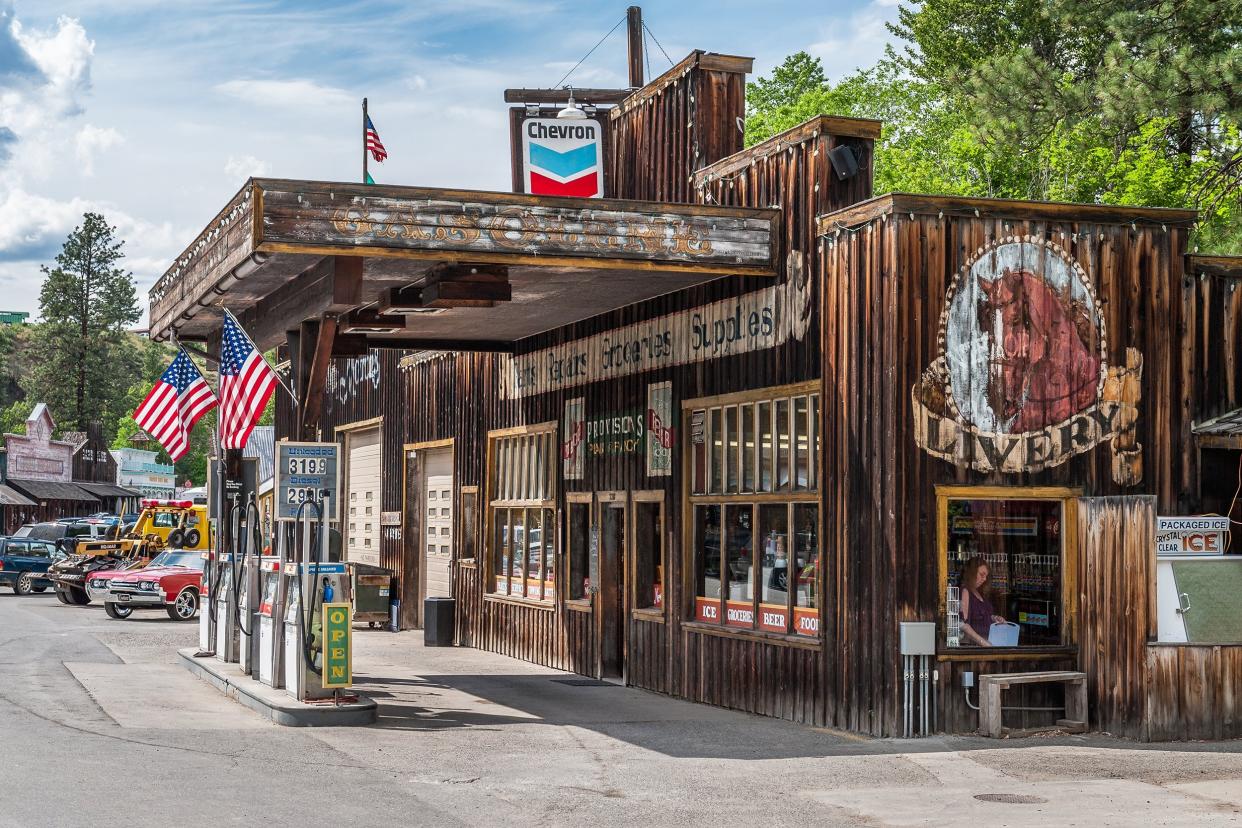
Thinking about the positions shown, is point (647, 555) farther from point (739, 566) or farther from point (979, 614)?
point (979, 614)

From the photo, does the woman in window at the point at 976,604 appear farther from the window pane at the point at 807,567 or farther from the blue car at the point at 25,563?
the blue car at the point at 25,563

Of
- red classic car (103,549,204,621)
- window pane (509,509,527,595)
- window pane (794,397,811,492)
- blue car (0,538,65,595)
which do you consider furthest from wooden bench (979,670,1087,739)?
blue car (0,538,65,595)

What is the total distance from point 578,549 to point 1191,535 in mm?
8916

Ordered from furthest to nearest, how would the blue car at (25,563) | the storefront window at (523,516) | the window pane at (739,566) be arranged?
the blue car at (25,563) → the storefront window at (523,516) → the window pane at (739,566)

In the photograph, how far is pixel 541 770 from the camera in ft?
39.1

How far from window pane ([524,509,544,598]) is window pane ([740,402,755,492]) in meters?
6.23

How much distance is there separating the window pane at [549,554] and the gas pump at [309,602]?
19.7 ft

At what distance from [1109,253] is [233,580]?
11438mm

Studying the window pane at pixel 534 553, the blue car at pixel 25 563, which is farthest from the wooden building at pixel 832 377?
the blue car at pixel 25 563

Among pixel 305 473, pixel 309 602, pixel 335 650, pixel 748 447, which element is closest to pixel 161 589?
pixel 305 473

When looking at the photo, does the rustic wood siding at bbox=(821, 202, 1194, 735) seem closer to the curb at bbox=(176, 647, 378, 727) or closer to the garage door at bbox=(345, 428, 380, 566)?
the curb at bbox=(176, 647, 378, 727)

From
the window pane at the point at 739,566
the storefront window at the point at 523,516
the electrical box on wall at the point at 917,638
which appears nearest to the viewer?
the electrical box on wall at the point at 917,638

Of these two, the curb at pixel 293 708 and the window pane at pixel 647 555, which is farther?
the window pane at pixel 647 555

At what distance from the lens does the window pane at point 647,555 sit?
60.6 feet
